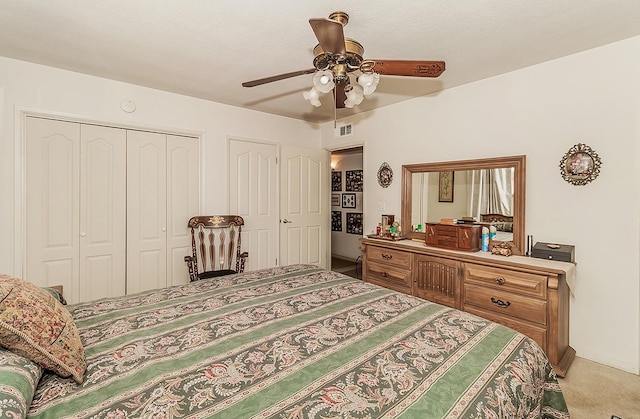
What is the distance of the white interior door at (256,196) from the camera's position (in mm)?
3971

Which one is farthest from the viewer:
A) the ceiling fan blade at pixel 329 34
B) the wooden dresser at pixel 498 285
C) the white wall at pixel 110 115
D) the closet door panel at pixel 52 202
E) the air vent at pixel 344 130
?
the air vent at pixel 344 130

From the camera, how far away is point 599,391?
83.2 inches

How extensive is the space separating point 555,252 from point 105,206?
405 cm

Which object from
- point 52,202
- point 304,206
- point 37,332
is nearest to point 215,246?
point 304,206

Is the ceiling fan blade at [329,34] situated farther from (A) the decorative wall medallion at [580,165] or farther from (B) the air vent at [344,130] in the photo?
(B) the air vent at [344,130]

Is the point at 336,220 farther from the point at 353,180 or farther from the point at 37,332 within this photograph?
the point at 37,332

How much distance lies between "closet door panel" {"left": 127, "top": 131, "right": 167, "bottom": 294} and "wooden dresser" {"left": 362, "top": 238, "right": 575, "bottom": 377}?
2.50 metres

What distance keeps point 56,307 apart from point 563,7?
2988 mm

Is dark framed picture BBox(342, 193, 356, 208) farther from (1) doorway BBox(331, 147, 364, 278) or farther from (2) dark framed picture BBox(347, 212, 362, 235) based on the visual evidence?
(2) dark framed picture BBox(347, 212, 362, 235)

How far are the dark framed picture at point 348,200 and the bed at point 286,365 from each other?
4441 millimetres

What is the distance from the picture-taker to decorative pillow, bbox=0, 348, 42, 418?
0.77 m

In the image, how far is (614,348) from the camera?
2371 millimetres

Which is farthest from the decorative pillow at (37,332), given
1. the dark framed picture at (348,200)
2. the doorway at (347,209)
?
the dark framed picture at (348,200)

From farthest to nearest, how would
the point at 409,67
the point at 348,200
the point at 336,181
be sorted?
the point at 336,181 < the point at 348,200 < the point at 409,67
